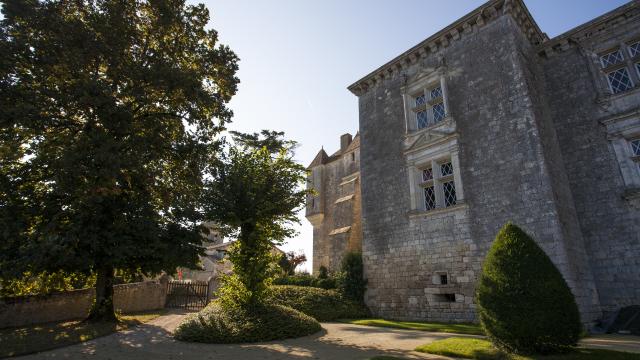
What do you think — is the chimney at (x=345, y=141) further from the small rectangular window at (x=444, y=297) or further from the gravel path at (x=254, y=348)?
the gravel path at (x=254, y=348)

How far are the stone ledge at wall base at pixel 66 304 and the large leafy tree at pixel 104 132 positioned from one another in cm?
187

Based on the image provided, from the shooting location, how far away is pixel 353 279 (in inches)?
567

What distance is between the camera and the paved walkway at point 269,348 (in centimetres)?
621

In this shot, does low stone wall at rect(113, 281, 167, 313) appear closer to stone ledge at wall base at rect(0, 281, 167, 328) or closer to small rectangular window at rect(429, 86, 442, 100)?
stone ledge at wall base at rect(0, 281, 167, 328)

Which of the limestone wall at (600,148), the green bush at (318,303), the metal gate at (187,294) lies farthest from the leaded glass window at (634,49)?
the metal gate at (187,294)

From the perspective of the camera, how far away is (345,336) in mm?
8508

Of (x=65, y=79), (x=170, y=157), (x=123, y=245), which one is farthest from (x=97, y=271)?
(x=65, y=79)

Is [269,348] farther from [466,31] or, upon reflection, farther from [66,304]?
[466,31]

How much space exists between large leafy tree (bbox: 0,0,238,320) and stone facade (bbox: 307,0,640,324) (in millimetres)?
7525

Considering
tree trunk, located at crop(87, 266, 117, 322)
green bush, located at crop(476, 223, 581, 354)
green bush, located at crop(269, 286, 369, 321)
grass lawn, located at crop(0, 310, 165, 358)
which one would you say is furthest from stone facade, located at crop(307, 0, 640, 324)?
tree trunk, located at crop(87, 266, 117, 322)

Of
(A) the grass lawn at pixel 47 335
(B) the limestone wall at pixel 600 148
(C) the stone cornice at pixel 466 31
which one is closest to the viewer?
(A) the grass lawn at pixel 47 335

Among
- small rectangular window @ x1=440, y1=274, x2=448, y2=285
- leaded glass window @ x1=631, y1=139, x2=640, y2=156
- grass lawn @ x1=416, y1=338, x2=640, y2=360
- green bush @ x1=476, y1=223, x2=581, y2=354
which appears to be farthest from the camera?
Result: small rectangular window @ x1=440, y1=274, x2=448, y2=285

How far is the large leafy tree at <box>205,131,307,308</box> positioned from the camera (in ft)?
33.1

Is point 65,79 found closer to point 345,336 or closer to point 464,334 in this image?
point 345,336
